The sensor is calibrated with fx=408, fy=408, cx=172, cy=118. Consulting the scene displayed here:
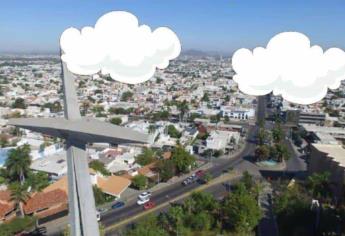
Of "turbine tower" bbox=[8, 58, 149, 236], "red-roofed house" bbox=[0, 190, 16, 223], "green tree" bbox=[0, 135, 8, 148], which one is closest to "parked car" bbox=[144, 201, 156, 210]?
"red-roofed house" bbox=[0, 190, 16, 223]

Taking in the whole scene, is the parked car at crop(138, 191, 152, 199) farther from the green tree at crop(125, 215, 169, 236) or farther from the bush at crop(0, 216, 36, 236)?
the bush at crop(0, 216, 36, 236)

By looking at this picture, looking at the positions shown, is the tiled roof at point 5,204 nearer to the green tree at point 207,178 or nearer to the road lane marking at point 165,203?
the road lane marking at point 165,203

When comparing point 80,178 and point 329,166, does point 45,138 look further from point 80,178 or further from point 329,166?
point 80,178

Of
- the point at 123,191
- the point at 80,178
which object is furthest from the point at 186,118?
the point at 80,178

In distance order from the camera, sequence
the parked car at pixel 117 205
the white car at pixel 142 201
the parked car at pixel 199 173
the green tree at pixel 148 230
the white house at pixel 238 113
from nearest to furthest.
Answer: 1. the green tree at pixel 148 230
2. the parked car at pixel 117 205
3. the white car at pixel 142 201
4. the parked car at pixel 199 173
5. the white house at pixel 238 113

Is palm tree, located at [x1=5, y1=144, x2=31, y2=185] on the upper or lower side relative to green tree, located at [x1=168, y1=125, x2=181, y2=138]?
upper

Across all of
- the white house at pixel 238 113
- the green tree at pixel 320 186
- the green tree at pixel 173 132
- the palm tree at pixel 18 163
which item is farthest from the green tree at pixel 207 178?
the white house at pixel 238 113
